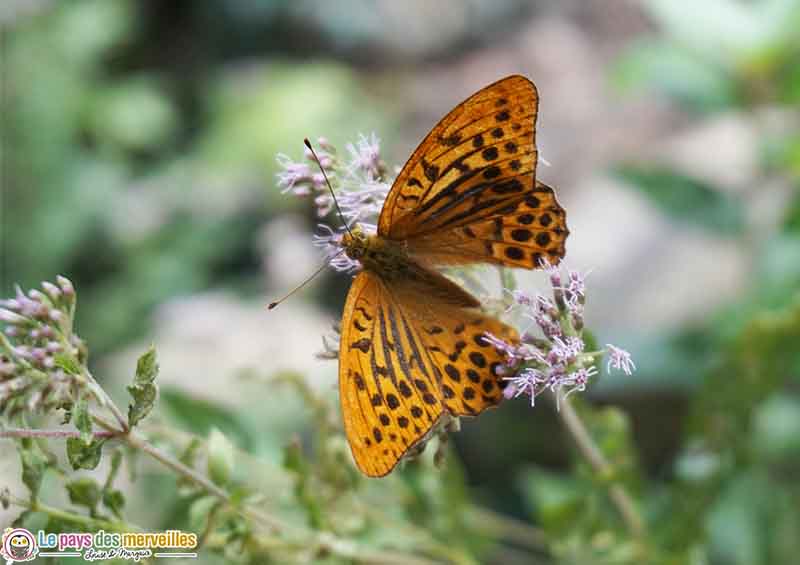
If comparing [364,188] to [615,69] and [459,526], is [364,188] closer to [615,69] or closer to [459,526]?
[459,526]

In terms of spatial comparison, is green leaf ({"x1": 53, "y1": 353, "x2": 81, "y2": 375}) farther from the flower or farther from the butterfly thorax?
the flower

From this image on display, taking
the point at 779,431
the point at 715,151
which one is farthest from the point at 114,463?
the point at 715,151

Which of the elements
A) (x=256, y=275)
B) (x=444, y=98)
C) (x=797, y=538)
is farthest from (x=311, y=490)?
(x=444, y=98)

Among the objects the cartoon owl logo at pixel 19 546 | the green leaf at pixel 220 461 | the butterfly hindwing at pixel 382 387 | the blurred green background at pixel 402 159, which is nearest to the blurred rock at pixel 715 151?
the blurred green background at pixel 402 159

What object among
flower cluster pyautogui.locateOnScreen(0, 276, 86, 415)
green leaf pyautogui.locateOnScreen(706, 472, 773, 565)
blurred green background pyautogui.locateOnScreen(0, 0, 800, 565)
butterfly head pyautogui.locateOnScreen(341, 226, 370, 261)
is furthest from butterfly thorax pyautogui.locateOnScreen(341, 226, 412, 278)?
green leaf pyautogui.locateOnScreen(706, 472, 773, 565)

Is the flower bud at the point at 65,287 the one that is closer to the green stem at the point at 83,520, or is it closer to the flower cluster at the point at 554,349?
the green stem at the point at 83,520

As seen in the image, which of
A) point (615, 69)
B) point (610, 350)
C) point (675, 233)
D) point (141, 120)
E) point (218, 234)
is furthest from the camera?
point (141, 120)
